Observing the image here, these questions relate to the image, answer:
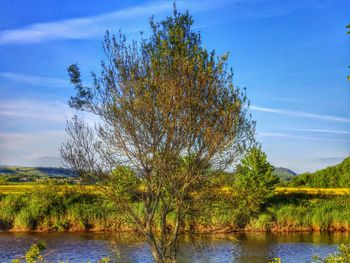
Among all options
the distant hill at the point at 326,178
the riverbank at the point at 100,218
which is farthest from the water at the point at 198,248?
the distant hill at the point at 326,178

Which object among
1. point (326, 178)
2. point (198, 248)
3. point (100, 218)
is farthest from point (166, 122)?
point (326, 178)

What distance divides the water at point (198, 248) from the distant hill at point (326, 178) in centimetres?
4848

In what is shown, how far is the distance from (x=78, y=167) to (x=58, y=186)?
1079 inches

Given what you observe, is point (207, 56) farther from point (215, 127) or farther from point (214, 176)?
point (214, 176)

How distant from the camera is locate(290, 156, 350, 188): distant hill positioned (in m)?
83.4

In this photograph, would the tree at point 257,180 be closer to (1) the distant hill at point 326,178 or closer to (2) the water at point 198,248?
(2) the water at point 198,248

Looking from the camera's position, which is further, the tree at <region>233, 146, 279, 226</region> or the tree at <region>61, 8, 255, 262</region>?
the tree at <region>233, 146, 279, 226</region>

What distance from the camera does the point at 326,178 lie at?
85688 mm

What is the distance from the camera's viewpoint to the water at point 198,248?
88.3 ft

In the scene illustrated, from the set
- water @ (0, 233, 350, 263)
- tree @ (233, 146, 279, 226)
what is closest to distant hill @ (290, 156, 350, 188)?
tree @ (233, 146, 279, 226)

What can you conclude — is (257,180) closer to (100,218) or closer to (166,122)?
(100,218)

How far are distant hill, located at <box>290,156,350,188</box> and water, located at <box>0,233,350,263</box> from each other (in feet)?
159

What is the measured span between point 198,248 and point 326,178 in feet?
222

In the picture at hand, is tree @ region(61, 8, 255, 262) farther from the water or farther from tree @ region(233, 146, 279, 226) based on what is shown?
tree @ region(233, 146, 279, 226)
